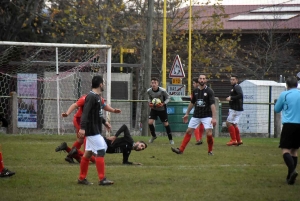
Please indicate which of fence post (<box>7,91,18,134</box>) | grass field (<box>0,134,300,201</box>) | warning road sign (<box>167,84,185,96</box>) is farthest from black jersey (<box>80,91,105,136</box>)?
warning road sign (<box>167,84,185,96</box>)

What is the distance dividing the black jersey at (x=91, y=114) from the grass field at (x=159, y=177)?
893mm

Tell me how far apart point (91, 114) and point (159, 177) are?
1960 millimetres

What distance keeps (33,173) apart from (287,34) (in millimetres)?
32489

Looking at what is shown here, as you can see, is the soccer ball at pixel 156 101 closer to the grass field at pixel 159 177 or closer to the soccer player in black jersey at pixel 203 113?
the grass field at pixel 159 177

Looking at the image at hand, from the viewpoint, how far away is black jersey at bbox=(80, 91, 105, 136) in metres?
11.5

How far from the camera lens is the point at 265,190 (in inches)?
443

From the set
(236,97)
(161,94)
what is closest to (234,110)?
(236,97)

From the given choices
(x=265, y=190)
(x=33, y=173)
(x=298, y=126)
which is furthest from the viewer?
(x=33, y=173)

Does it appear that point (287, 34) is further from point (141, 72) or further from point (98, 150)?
point (98, 150)

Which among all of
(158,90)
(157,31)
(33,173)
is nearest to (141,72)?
(157,31)

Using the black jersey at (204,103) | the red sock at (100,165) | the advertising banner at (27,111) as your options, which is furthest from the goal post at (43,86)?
the red sock at (100,165)

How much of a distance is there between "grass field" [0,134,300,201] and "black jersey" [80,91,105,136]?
893 millimetres

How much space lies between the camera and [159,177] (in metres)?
12.8

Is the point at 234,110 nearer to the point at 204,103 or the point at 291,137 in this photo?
the point at 204,103
